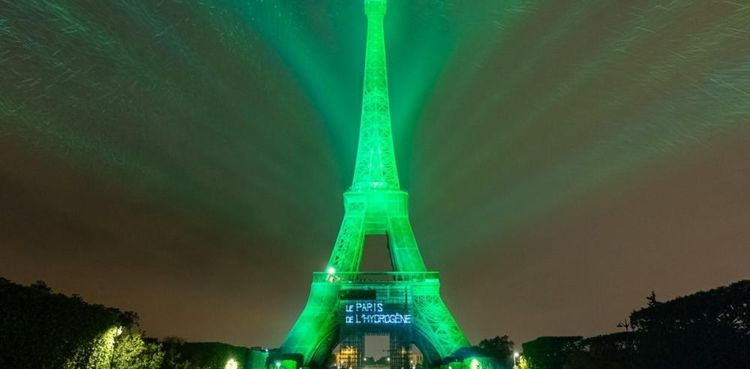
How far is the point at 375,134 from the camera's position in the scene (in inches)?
2099

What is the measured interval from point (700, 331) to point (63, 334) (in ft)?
83.7

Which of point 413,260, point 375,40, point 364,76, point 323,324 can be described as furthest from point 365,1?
point 323,324

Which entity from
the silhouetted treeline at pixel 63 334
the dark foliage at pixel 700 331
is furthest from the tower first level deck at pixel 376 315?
the dark foliage at pixel 700 331

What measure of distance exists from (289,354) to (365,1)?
3510 centimetres

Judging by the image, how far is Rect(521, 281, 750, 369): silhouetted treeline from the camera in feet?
69.4

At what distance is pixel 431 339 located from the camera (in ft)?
155

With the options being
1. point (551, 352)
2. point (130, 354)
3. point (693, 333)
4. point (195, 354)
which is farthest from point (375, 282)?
point (693, 333)

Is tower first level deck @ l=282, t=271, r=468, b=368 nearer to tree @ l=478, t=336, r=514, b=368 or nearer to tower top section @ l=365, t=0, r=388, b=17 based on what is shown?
tree @ l=478, t=336, r=514, b=368

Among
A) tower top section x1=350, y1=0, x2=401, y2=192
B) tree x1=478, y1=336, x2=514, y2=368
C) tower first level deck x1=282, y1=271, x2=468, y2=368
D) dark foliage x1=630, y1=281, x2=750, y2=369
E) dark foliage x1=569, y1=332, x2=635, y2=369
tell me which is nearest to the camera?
dark foliage x1=630, y1=281, x2=750, y2=369

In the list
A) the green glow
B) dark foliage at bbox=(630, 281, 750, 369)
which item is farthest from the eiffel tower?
dark foliage at bbox=(630, 281, 750, 369)

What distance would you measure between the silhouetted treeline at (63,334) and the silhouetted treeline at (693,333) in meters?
24.6

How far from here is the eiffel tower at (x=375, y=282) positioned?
147 feet

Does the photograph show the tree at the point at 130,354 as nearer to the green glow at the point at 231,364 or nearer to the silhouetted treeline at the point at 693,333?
the green glow at the point at 231,364

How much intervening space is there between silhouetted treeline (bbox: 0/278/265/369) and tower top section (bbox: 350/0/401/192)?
2600 centimetres
